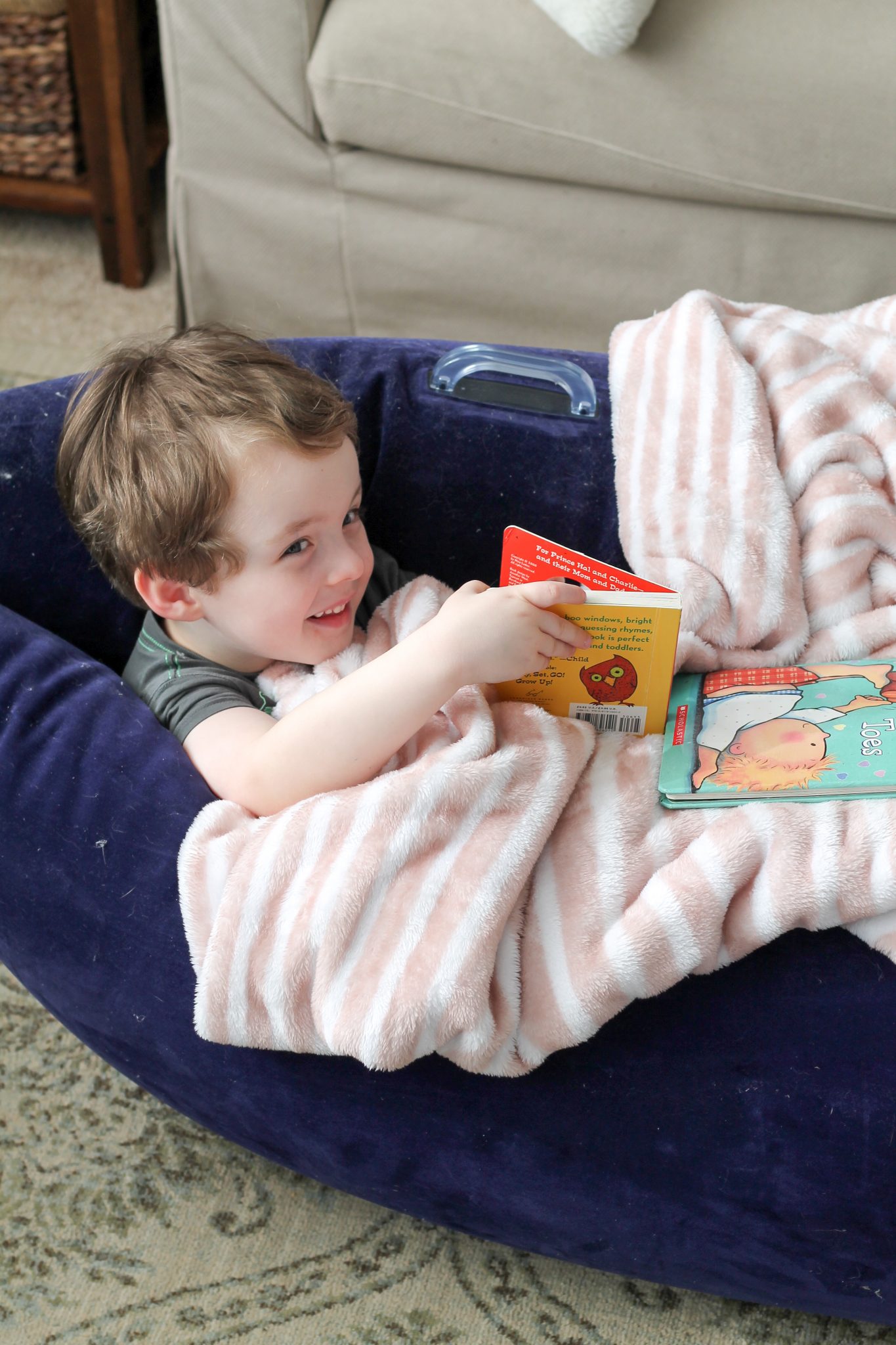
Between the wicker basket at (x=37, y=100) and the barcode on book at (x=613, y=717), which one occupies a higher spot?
the wicker basket at (x=37, y=100)

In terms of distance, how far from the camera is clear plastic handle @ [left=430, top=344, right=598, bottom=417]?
1.07 meters

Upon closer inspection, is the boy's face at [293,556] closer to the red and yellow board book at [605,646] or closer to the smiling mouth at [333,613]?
the smiling mouth at [333,613]

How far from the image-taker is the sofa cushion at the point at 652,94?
132 cm

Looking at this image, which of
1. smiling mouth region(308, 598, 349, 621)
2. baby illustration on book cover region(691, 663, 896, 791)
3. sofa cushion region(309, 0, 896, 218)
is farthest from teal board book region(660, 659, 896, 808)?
sofa cushion region(309, 0, 896, 218)

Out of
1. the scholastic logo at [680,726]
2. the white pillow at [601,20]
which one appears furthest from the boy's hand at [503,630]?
the white pillow at [601,20]

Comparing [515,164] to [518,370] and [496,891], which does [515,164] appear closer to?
[518,370]

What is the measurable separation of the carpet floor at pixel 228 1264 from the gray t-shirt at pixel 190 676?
0.31 meters

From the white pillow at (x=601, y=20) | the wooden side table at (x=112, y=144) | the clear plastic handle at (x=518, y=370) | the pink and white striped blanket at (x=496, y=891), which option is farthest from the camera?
the wooden side table at (x=112, y=144)

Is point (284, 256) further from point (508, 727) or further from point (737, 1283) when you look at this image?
point (737, 1283)

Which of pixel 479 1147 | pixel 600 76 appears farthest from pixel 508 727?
pixel 600 76

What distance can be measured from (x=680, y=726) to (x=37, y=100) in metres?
1.40

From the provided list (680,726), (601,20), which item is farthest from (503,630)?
(601,20)

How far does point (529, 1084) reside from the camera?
0.75 metres

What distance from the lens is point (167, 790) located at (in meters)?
0.83
